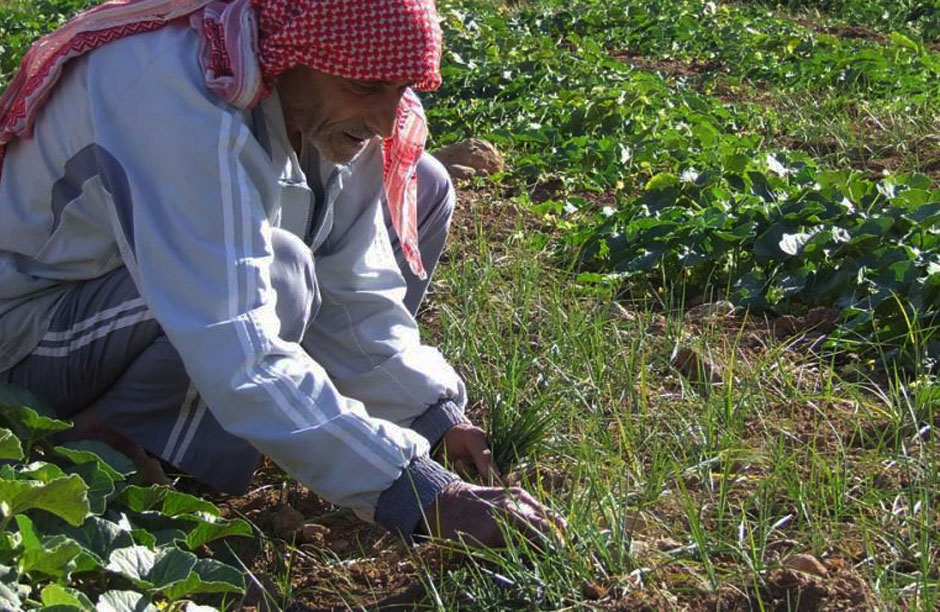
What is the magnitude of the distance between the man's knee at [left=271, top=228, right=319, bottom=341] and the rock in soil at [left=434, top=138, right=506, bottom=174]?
7.45 feet

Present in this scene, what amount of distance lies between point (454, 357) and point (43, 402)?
0.98 meters

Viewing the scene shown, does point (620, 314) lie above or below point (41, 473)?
below

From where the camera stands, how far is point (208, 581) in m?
2.32

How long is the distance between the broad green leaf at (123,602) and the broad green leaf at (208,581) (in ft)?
0.13

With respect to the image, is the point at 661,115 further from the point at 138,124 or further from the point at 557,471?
the point at 138,124

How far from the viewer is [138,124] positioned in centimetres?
254

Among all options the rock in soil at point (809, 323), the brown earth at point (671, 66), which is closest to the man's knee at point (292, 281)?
the rock in soil at point (809, 323)

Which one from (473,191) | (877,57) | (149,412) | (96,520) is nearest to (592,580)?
(96,520)

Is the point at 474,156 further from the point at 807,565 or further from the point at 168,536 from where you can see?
the point at 807,565

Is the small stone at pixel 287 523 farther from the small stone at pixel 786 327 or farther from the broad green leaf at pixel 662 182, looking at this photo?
the broad green leaf at pixel 662 182

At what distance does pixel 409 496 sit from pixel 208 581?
1.18ft

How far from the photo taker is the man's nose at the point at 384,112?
8.61ft

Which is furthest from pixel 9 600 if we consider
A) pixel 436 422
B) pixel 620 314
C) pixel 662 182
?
pixel 662 182

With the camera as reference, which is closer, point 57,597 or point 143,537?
point 57,597
